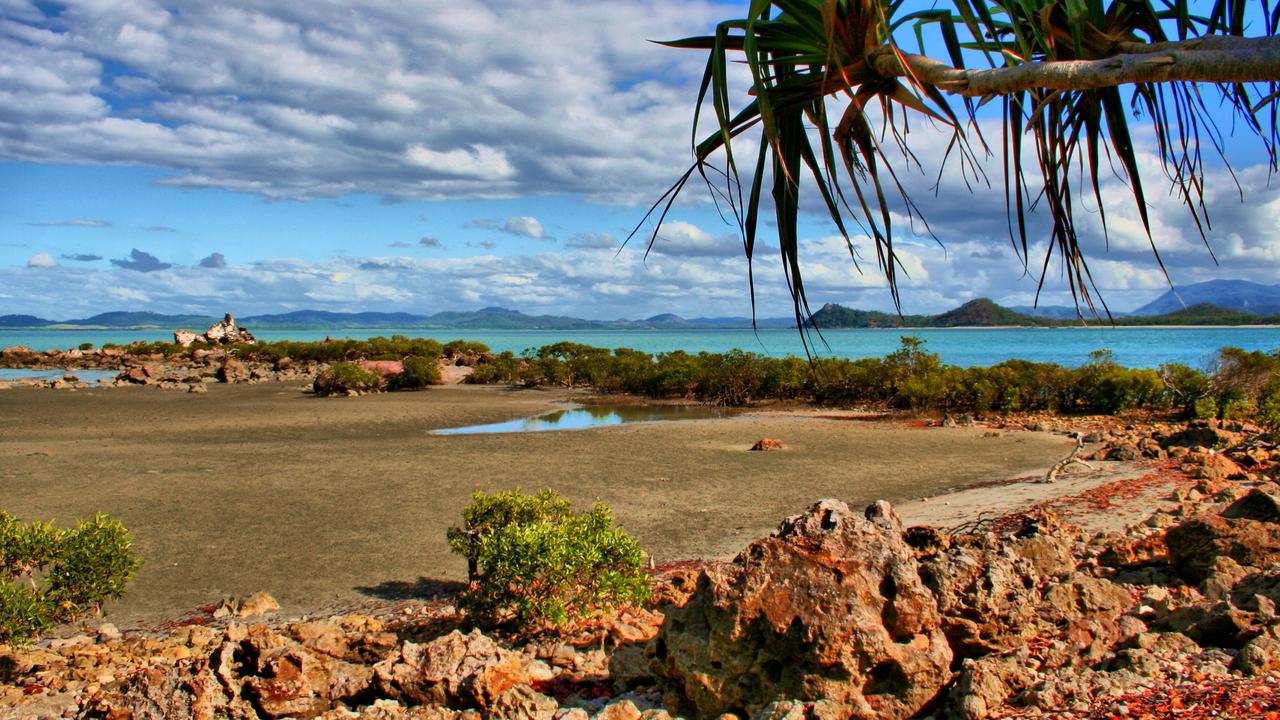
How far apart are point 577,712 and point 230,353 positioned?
5650 centimetres

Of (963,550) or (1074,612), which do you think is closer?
(963,550)

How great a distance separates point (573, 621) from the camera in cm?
606

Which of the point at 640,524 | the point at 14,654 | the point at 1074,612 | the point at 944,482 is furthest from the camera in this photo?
the point at 944,482

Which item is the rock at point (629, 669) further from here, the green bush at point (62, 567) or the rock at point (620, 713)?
the green bush at point (62, 567)

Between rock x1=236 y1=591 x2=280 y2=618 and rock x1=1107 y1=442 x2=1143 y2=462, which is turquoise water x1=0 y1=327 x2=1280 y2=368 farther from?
rock x1=236 y1=591 x2=280 y2=618

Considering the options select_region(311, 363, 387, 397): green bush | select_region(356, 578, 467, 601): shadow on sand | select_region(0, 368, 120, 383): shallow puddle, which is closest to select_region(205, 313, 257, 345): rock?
select_region(0, 368, 120, 383): shallow puddle

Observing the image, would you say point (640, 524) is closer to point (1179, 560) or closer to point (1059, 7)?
point (1179, 560)

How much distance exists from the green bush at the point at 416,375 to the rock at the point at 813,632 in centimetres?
3163

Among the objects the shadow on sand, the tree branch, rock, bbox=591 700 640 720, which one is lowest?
the shadow on sand

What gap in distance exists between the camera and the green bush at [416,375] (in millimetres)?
34188

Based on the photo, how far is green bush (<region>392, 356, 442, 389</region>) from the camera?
112 feet

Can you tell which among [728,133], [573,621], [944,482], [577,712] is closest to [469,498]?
[573,621]

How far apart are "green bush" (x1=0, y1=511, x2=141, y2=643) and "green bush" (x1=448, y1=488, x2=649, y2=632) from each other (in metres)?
2.41

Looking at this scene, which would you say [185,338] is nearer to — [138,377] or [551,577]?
[138,377]
